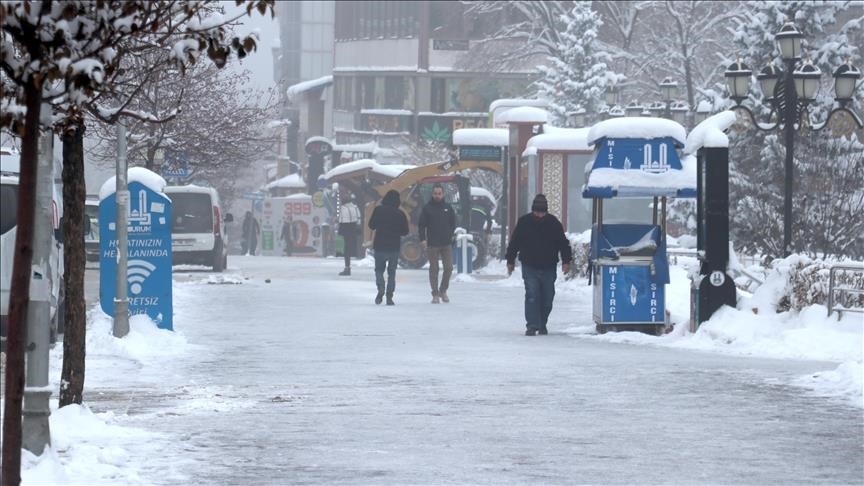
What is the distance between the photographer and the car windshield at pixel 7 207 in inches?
656

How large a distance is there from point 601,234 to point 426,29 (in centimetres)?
7094

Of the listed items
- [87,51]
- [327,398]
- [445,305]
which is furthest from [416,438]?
[445,305]

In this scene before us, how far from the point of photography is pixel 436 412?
12336 mm

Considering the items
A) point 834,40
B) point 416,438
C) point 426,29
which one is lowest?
point 416,438

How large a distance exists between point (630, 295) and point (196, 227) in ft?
65.8

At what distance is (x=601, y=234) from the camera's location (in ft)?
68.2

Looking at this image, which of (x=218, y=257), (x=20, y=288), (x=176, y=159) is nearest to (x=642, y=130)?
(x=176, y=159)

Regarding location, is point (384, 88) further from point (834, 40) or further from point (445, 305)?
point (445, 305)

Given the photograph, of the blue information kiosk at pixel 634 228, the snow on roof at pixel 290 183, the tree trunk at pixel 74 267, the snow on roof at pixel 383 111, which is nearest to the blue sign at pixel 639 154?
the blue information kiosk at pixel 634 228

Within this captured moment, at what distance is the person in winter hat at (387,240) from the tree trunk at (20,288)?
18.9m

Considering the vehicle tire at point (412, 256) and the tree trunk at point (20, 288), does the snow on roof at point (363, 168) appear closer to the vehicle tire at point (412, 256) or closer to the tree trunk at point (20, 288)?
the vehicle tire at point (412, 256)

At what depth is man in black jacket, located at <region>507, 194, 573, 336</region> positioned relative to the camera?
20.4 meters

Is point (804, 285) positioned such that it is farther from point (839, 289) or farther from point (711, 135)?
point (711, 135)

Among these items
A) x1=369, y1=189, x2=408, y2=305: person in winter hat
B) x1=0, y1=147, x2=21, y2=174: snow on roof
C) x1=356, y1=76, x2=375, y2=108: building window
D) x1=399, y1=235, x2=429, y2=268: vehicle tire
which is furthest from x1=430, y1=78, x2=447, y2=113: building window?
x1=0, y1=147, x2=21, y2=174: snow on roof
